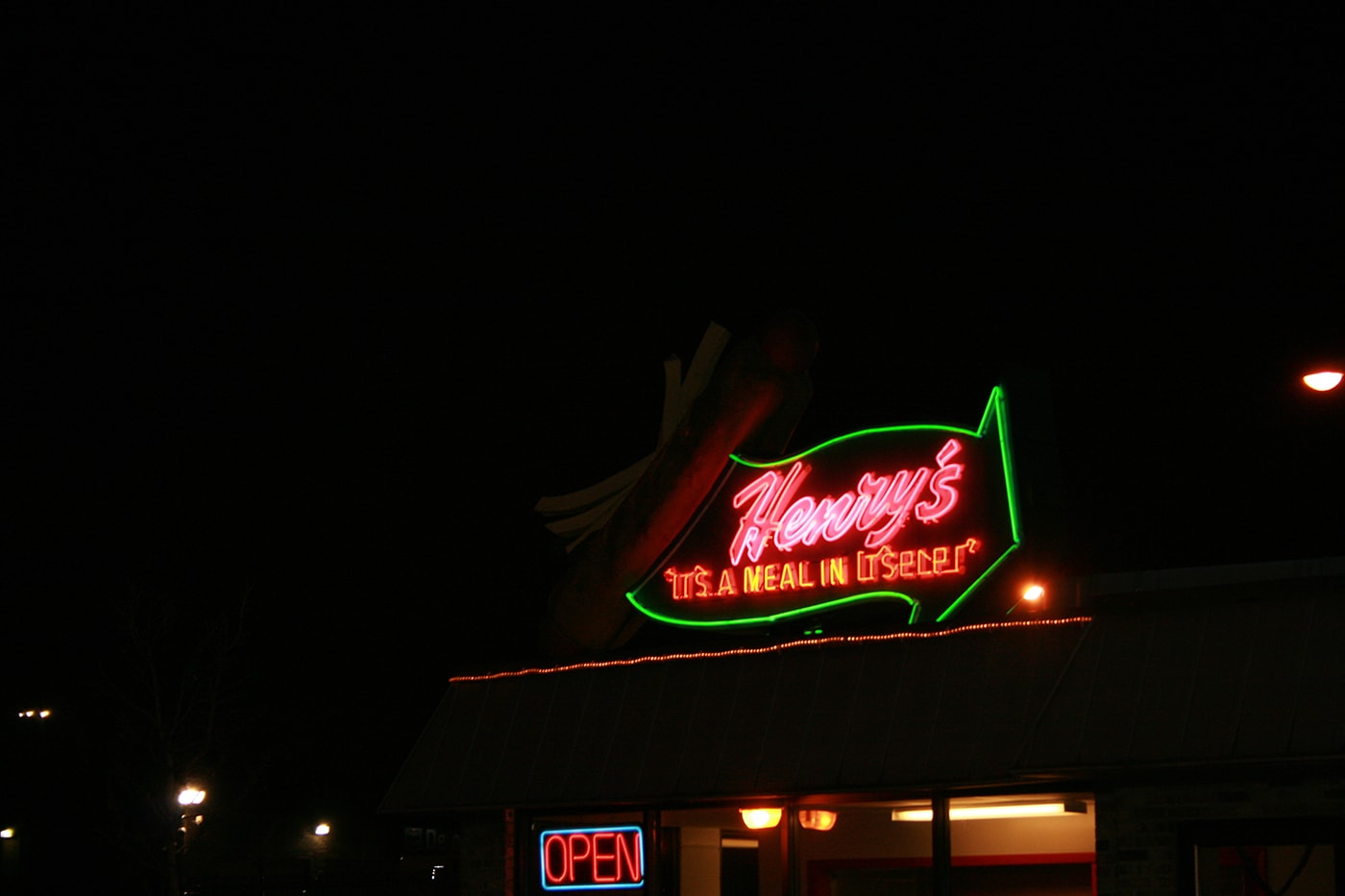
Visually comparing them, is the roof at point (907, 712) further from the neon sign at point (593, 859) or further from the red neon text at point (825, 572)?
the red neon text at point (825, 572)

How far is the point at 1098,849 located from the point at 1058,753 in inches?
40.1

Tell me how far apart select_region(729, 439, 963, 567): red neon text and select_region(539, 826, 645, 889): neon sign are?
2909mm

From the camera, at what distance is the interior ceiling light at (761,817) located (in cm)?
1452

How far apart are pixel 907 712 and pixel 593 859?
3.54 m

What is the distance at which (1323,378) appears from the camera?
474 inches

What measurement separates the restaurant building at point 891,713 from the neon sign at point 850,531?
0.03 m

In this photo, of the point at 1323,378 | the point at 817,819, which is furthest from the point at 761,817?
the point at 1323,378

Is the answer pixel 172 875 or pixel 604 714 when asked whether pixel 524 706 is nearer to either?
pixel 604 714

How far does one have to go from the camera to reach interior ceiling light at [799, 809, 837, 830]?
47.2 ft

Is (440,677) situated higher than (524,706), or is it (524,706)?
(440,677)

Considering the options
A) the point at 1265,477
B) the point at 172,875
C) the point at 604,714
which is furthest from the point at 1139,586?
the point at 172,875

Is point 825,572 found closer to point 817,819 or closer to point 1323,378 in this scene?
point 817,819

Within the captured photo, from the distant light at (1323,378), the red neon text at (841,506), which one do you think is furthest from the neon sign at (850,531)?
the distant light at (1323,378)

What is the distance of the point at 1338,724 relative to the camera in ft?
36.7
